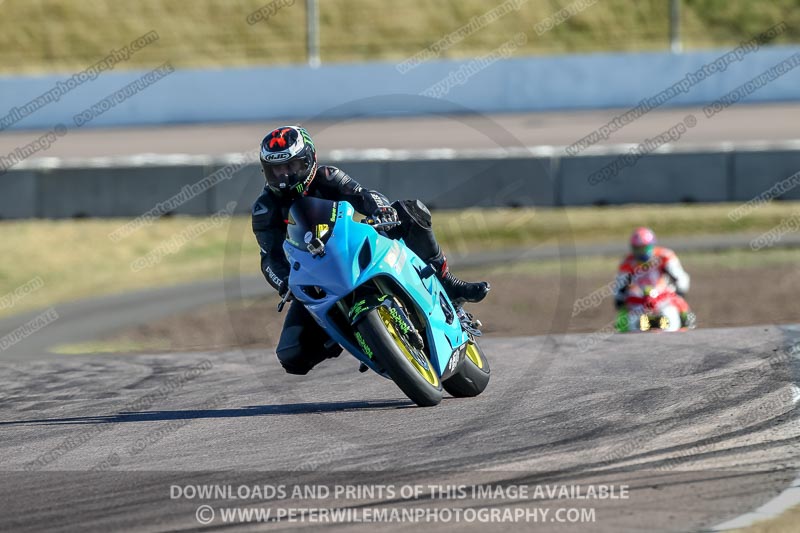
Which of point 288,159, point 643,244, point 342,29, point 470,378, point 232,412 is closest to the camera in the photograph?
point 288,159

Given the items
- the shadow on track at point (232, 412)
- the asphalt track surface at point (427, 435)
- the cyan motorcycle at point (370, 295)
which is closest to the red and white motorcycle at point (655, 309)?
the asphalt track surface at point (427, 435)

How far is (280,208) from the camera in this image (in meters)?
7.41

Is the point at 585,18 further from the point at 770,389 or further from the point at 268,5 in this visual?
the point at 770,389

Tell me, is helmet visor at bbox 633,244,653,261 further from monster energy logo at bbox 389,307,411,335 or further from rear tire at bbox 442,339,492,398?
monster energy logo at bbox 389,307,411,335

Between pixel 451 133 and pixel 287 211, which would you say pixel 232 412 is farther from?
pixel 451 133

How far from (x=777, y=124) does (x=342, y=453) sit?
23.0 metres

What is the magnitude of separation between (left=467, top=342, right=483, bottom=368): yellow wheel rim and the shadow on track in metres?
0.51

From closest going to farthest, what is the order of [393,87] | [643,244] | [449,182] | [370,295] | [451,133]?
1. [370,295]
2. [643,244]
3. [449,182]
4. [451,133]
5. [393,87]

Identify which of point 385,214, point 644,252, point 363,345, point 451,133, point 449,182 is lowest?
point 363,345

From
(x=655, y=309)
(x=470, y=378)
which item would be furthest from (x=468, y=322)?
(x=655, y=309)

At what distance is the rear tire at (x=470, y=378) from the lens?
7508mm

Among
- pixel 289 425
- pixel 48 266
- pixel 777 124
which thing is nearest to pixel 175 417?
pixel 289 425

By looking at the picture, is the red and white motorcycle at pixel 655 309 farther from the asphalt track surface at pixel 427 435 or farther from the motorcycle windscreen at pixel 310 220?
the motorcycle windscreen at pixel 310 220

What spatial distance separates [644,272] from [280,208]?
20.7ft
